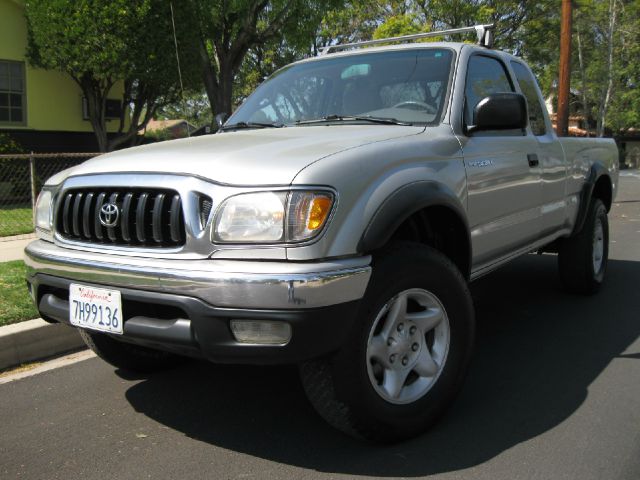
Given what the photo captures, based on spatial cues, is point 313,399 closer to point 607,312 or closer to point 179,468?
point 179,468

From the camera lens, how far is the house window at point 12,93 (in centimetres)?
1375

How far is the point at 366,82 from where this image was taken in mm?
3930

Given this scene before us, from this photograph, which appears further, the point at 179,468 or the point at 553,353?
the point at 553,353

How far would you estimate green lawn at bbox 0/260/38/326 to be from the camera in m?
4.46

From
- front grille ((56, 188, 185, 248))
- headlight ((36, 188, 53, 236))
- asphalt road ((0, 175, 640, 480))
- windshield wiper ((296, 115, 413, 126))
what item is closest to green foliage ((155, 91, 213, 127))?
windshield wiper ((296, 115, 413, 126))

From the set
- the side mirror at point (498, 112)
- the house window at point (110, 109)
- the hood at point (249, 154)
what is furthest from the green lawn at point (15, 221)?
the side mirror at point (498, 112)

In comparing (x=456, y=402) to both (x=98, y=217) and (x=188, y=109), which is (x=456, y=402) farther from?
(x=188, y=109)

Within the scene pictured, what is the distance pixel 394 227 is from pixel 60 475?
5.84 feet

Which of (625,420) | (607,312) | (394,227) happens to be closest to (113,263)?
(394,227)

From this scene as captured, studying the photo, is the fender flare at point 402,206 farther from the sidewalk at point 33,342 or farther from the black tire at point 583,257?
the sidewalk at point 33,342

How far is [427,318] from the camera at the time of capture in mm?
2980

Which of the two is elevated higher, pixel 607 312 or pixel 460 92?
pixel 460 92

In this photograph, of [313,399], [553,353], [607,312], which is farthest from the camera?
[607,312]

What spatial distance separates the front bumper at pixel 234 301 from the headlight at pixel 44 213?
2.39 feet
